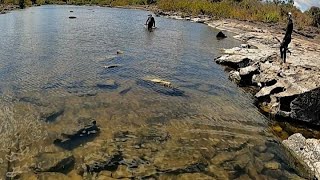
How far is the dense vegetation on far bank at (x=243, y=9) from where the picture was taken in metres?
70.2

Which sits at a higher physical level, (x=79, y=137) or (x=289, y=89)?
(x=289, y=89)

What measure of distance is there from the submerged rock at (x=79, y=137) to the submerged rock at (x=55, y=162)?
715 millimetres

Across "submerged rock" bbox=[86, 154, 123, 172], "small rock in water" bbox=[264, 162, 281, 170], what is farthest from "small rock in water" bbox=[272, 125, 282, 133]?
"submerged rock" bbox=[86, 154, 123, 172]

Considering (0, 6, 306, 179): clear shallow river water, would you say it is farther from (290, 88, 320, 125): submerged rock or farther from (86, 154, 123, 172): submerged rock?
(290, 88, 320, 125): submerged rock

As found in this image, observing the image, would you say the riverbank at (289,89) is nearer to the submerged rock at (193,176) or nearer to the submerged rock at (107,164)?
the submerged rock at (193,176)

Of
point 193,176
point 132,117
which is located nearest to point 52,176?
point 193,176

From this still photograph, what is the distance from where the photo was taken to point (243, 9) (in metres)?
83.9

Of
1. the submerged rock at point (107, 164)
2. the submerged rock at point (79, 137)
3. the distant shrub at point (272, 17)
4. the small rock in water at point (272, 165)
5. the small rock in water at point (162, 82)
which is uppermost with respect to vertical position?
the distant shrub at point (272, 17)

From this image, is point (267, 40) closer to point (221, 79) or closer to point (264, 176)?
point (221, 79)

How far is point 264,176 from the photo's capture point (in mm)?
13352

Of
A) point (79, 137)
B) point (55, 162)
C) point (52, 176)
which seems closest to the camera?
point (52, 176)

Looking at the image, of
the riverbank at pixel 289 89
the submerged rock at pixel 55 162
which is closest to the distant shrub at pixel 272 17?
the riverbank at pixel 289 89

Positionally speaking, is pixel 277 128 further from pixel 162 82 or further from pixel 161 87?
pixel 162 82

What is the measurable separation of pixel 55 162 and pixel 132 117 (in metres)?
5.60
